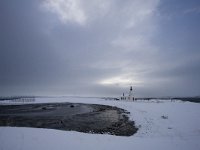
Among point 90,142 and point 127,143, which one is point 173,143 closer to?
point 127,143

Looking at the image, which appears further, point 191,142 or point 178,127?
point 178,127

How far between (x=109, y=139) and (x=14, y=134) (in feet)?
22.4

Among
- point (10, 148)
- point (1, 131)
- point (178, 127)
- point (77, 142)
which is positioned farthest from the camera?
point (178, 127)

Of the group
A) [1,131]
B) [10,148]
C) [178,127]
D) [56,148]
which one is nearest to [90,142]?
[56,148]

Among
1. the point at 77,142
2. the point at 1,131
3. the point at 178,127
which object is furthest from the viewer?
the point at 178,127

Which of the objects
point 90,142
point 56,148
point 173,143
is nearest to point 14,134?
point 56,148

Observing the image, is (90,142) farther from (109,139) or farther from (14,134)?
(14,134)

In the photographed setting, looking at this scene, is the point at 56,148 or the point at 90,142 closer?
the point at 56,148

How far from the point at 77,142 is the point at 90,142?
887 millimetres

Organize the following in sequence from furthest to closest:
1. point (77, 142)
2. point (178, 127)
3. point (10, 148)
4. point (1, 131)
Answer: point (178, 127), point (1, 131), point (77, 142), point (10, 148)

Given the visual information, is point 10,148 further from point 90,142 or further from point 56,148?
point 90,142

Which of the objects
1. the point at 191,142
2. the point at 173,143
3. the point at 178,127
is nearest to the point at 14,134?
the point at 173,143

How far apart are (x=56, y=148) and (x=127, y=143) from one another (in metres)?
4.79

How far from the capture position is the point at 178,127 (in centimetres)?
2003
